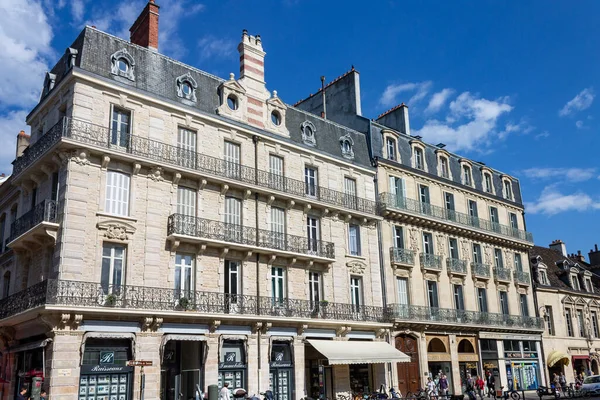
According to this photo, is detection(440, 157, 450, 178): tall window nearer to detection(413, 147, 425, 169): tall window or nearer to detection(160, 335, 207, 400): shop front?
detection(413, 147, 425, 169): tall window

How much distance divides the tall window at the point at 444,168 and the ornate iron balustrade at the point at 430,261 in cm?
469

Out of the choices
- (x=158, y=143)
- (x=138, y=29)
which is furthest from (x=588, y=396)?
(x=138, y=29)

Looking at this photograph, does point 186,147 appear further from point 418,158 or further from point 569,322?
point 569,322

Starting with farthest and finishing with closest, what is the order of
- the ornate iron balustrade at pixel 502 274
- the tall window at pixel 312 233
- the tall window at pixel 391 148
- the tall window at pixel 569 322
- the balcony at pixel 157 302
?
the tall window at pixel 569 322 → the ornate iron balustrade at pixel 502 274 → the tall window at pixel 391 148 → the tall window at pixel 312 233 → the balcony at pixel 157 302

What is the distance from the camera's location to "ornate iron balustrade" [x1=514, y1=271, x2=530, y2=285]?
32.3 meters

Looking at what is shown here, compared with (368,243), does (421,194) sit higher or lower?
higher

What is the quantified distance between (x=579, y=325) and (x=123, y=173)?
28891mm

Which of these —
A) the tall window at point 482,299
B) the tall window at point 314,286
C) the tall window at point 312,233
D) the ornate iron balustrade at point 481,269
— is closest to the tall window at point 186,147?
the tall window at point 312,233

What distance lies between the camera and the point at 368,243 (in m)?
24.9

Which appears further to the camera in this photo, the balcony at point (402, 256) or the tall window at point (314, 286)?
the balcony at point (402, 256)

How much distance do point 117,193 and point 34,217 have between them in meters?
2.54

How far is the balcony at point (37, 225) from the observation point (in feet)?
55.2

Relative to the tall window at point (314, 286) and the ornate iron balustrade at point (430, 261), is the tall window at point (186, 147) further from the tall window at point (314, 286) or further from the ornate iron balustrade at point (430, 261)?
the ornate iron balustrade at point (430, 261)

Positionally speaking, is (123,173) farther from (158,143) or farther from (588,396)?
(588,396)
